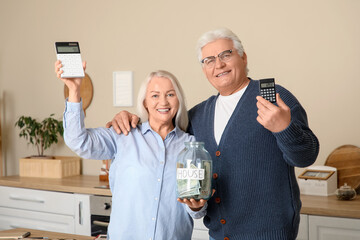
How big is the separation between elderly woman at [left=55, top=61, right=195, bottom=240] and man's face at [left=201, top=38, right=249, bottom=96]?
17cm

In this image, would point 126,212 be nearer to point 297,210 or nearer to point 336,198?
point 297,210

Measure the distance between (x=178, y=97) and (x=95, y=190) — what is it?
1561 mm

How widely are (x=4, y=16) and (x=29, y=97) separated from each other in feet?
2.76

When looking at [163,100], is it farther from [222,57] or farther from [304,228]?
[304,228]

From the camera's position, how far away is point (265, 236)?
1625 millimetres

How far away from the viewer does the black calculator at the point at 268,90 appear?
149 centimetres

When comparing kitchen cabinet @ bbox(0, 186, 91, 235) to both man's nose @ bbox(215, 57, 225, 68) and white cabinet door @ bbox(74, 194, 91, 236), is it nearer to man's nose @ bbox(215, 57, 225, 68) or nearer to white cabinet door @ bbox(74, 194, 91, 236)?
white cabinet door @ bbox(74, 194, 91, 236)

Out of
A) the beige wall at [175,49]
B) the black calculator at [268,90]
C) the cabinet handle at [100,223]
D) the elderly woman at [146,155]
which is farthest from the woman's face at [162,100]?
the cabinet handle at [100,223]

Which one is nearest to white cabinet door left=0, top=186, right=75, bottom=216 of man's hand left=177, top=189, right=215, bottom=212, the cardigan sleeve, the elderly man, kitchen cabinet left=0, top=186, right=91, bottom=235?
kitchen cabinet left=0, top=186, right=91, bottom=235

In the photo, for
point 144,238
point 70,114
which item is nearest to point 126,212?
point 144,238

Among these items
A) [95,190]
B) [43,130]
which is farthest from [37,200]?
[43,130]

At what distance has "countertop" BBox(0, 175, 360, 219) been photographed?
238 centimetres

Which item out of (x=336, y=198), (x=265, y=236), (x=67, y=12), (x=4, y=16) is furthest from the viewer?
(x=4, y=16)

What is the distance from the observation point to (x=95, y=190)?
3.17 m
